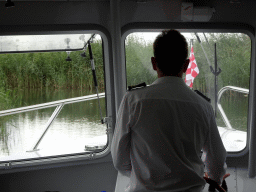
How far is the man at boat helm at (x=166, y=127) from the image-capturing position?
1114 mm

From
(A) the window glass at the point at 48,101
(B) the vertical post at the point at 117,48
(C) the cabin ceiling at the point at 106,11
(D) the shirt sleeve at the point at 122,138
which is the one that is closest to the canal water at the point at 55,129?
(A) the window glass at the point at 48,101

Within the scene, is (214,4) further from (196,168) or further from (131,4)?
(196,168)

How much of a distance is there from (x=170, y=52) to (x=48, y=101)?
2.01 metres

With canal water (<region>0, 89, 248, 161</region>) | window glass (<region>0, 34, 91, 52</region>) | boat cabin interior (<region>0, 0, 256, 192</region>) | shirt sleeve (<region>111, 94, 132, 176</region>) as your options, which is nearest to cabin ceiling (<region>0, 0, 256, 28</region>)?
boat cabin interior (<region>0, 0, 256, 192</region>)

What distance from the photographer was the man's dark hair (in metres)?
1.14

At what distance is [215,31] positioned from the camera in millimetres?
2641

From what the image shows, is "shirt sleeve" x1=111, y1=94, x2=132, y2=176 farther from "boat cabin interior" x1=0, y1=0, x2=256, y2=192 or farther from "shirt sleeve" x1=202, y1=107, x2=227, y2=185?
"boat cabin interior" x1=0, y1=0, x2=256, y2=192

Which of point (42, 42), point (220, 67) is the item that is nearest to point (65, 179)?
point (42, 42)

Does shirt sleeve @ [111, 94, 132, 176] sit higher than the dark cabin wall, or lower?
higher

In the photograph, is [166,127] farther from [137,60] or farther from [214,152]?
[137,60]

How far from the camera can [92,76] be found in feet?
8.89

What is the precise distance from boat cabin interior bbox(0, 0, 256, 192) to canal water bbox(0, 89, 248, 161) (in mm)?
11

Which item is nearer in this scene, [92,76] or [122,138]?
[122,138]

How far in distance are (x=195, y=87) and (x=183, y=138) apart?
5.80ft
